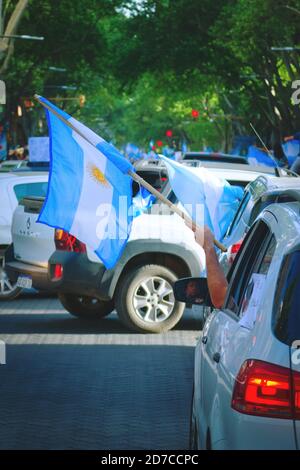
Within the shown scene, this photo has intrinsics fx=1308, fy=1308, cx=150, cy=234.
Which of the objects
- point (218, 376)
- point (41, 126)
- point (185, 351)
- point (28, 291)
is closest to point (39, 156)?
point (28, 291)

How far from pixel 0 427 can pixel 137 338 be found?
16.6 feet

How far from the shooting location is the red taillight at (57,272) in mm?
13680

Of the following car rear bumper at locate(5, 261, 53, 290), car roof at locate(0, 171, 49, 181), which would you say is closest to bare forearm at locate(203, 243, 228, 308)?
car rear bumper at locate(5, 261, 53, 290)

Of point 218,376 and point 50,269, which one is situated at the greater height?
point 218,376

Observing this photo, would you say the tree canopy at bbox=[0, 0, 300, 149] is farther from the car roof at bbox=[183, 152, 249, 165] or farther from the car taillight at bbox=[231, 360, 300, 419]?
the car taillight at bbox=[231, 360, 300, 419]

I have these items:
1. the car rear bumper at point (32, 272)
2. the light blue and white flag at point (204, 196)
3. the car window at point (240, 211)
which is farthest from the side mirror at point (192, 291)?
the car rear bumper at point (32, 272)

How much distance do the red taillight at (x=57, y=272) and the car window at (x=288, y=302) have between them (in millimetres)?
Answer: 9474

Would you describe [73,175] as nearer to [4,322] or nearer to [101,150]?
[101,150]

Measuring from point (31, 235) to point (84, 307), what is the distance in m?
1.06

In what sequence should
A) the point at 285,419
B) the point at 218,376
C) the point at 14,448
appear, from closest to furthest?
the point at 285,419 < the point at 218,376 < the point at 14,448

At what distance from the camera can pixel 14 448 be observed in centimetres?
757

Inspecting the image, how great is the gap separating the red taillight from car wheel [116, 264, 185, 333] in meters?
0.63

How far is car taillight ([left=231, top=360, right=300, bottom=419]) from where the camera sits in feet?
13.2

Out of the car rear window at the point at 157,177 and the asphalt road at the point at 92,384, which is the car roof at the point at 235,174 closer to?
the car rear window at the point at 157,177
